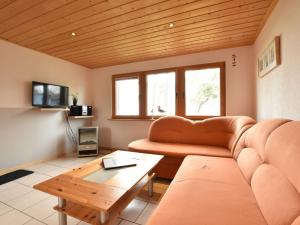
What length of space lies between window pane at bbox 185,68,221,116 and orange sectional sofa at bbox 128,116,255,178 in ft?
1.76

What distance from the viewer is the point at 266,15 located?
1.97 m

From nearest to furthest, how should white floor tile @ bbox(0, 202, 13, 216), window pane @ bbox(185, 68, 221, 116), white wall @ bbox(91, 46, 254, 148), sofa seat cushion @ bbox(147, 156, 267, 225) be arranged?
sofa seat cushion @ bbox(147, 156, 267, 225) → white floor tile @ bbox(0, 202, 13, 216) → white wall @ bbox(91, 46, 254, 148) → window pane @ bbox(185, 68, 221, 116)

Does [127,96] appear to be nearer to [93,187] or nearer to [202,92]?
[202,92]

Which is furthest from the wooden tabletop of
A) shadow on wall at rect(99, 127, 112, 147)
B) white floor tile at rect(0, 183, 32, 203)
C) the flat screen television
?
shadow on wall at rect(99, 127, 112, 147)

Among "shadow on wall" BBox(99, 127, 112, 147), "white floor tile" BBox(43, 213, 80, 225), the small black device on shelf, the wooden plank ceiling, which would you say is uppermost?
the wooden plank ceiling

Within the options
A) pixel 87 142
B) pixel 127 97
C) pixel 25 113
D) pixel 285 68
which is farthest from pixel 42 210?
pixel 285 68

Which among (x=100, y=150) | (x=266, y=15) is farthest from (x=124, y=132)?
(x=266, y=15)

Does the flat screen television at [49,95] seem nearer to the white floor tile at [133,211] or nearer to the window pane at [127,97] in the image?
the window pane at [127,97]

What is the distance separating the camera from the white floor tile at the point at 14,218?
1475mm

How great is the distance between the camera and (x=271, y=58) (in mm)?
1869

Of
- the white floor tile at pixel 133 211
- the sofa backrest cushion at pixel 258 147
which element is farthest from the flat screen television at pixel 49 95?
the sofa backrest cushion at pixel 258 147

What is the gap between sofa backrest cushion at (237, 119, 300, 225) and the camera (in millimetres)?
711

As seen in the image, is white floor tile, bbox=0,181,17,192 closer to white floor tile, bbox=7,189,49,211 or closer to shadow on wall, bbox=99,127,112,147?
white floor tile, bbox=7,189,49,211

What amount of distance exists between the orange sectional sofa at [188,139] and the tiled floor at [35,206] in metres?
0.42
